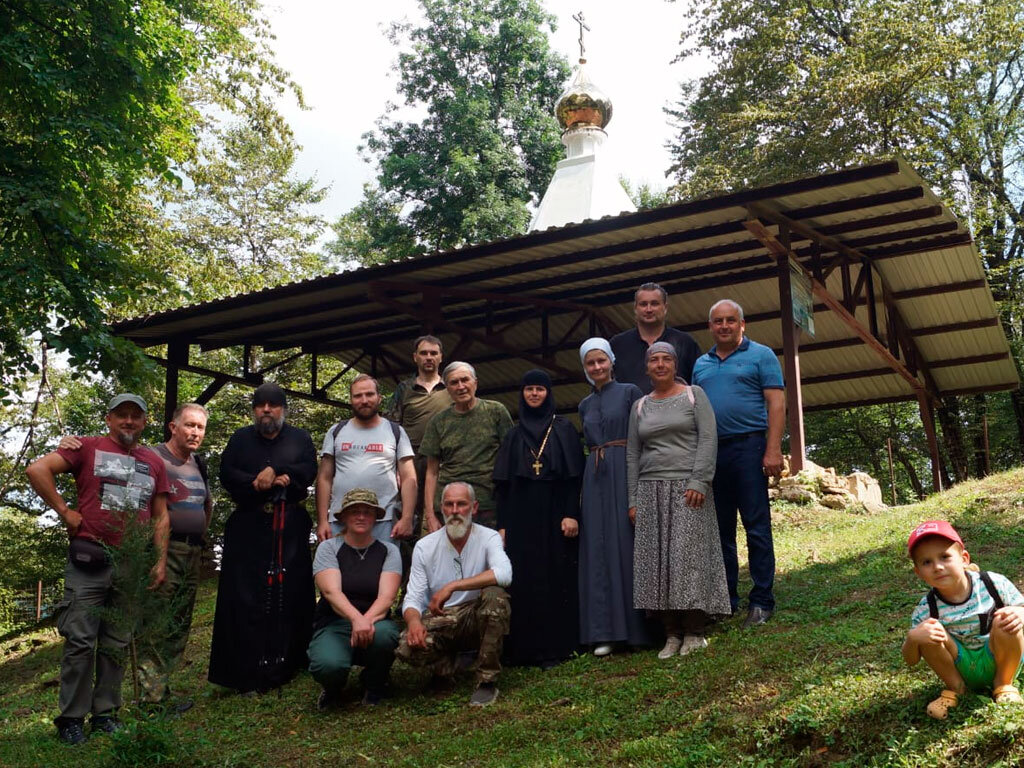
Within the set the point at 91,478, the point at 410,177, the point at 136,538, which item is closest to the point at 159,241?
the point at 410,177

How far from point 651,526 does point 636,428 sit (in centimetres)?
55

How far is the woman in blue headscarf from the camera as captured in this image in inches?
216

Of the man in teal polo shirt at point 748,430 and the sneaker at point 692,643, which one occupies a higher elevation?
the man in teal polo shirt at point 748,430

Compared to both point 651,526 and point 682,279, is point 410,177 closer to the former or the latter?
point 682,279

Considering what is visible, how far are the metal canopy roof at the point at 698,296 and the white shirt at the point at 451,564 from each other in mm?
4381

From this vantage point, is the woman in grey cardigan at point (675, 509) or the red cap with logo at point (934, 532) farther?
the woman in grey cardigan at point (675, 509)

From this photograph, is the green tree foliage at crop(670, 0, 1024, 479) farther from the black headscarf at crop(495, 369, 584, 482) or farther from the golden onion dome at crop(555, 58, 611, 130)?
the black headscarf at crop(495, 369, 584, 482)

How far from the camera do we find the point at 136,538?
14.5 ft

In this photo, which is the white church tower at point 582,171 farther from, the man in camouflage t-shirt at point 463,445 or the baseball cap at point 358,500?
the baseball cap at point 358,500

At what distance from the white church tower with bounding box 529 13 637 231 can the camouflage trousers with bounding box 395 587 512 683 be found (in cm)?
1312

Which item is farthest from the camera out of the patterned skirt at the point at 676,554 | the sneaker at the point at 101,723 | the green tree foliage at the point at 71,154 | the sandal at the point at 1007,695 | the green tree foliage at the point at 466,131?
the green tree foliage at the point at 466,131

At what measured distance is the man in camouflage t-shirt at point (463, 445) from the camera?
5965 mm

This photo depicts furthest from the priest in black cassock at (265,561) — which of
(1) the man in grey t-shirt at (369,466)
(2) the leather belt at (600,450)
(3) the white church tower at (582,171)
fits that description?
(3) the white church tower at (582,171)

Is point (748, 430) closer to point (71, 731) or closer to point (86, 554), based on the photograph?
point (86, 554)
